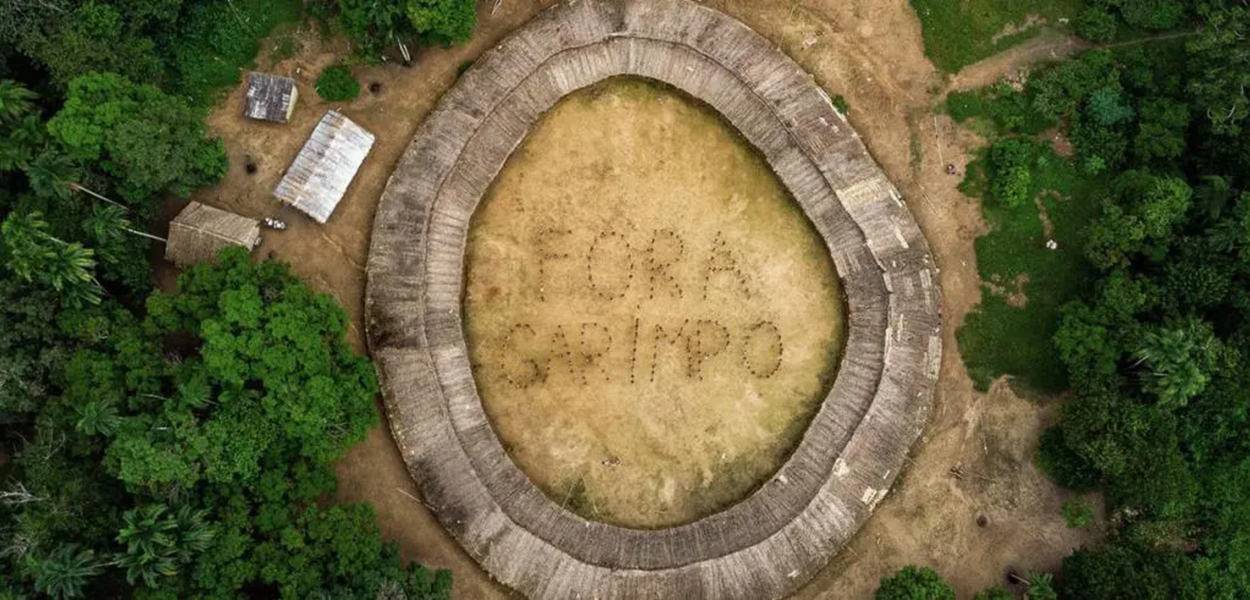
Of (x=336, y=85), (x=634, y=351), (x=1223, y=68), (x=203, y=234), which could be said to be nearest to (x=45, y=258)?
(x=203, y=234)

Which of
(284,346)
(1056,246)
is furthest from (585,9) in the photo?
(1056,246)

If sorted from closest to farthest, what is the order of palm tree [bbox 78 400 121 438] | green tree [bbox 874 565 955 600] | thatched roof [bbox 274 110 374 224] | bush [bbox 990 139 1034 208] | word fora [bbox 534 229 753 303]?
palm tree [bbox 78 400 121 438], green tree [bbox 874 565 955 600], thatched roof [bbox 274 110 374 224], bush [bbox 990 139 1034 208], word fora [bbox 534 229 753 303]

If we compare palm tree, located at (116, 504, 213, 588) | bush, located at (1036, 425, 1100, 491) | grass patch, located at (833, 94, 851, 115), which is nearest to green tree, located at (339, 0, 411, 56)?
grass patch, located at (833, 94, 851, 115)

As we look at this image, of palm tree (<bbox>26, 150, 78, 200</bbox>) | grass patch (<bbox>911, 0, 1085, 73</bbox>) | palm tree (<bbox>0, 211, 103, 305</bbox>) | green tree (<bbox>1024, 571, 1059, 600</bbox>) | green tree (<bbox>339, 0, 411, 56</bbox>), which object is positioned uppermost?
grass patch (<bbox>911, 0, 1085, 73</bbox>)

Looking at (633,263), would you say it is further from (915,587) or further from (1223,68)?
(1223,68)

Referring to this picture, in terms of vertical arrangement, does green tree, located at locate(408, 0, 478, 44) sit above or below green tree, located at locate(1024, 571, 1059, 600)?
above

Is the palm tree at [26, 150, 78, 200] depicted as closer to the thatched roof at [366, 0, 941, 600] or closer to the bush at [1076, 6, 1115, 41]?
the thatched roof at [366, 0, 941, 600]

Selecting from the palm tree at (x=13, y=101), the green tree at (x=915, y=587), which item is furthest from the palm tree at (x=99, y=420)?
the green tree at (x=915, y=587)
